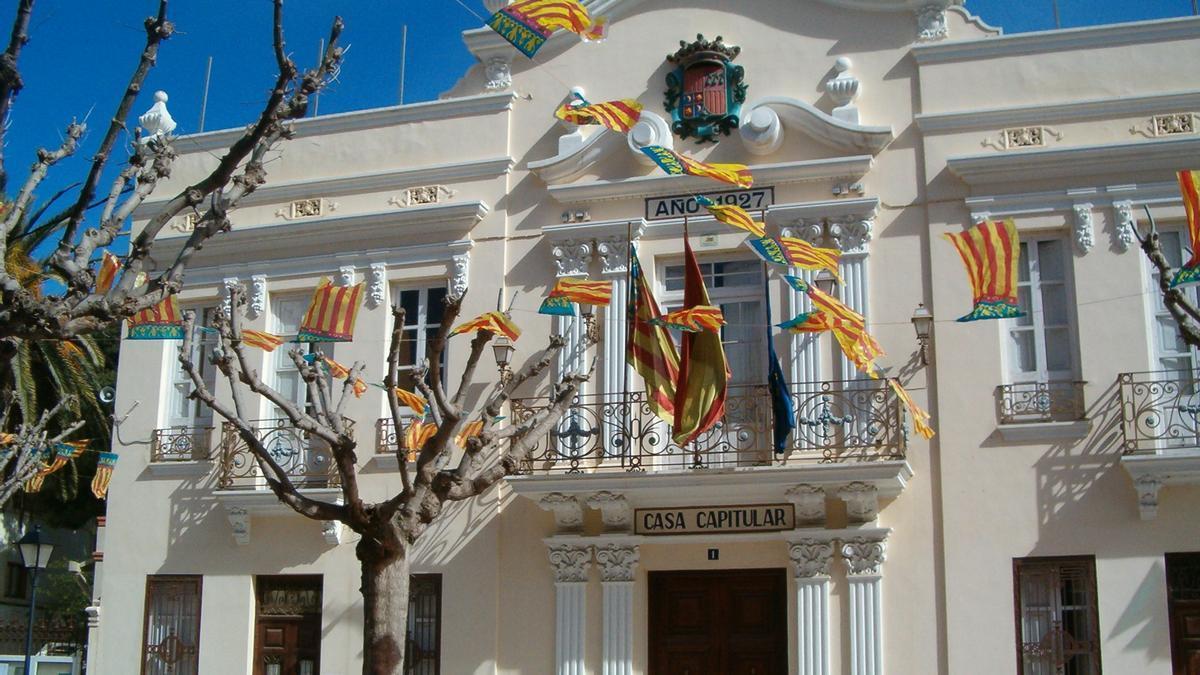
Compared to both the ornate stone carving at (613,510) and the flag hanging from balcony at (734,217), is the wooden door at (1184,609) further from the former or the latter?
the ornate stone carving at (613,510)

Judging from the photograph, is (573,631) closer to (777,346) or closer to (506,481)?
(506,481)

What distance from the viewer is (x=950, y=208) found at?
15508 mm

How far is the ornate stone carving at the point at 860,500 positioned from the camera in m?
14.4

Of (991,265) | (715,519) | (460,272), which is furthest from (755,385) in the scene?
(460,272)

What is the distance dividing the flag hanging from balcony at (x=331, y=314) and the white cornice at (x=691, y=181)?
8.74 feet

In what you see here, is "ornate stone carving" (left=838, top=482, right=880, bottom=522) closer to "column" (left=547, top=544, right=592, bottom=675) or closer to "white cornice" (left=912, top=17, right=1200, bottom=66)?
"column" (left=547, top=544, right=592, bottom=675)

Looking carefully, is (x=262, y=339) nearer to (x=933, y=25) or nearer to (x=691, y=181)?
(x=691, y=181)

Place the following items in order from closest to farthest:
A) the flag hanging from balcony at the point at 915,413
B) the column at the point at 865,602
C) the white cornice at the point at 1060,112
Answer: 1. the flag hanging from balcony at the point at 915,413
2. the column at the point at 865,602
3. the white cornice at the point at 1060,112

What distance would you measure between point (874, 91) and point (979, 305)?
3.29 meters

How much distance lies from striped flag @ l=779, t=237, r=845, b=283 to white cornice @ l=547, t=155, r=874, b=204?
1546 millimetres

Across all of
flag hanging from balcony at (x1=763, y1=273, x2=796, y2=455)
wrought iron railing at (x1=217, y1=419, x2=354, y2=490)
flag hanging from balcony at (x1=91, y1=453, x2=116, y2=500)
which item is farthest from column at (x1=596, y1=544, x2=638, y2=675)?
flag hanging from balcony at (x1=91, y1=453, x2=116, y2=500)

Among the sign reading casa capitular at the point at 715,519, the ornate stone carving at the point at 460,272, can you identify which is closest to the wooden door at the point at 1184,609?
the sign reading casa capitular at the point at 715,519

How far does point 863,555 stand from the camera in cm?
1477

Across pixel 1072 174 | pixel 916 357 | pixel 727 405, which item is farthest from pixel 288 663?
pixel 1072 174
